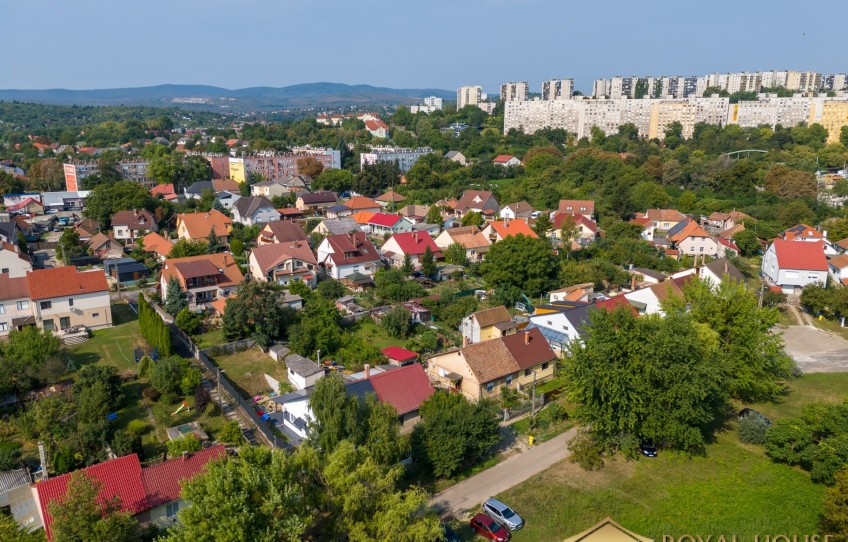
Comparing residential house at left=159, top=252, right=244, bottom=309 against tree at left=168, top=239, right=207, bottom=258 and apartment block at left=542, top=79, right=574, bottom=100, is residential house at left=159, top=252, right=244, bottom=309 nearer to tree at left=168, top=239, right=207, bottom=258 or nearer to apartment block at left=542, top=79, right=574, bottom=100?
tree at left=168, top=239, right=207, bottom=258

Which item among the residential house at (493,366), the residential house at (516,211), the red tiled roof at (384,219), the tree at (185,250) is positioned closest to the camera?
the residential house at (493,366)

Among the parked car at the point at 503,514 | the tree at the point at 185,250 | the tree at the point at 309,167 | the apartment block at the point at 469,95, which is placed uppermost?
the apartment block at the point at 469,95

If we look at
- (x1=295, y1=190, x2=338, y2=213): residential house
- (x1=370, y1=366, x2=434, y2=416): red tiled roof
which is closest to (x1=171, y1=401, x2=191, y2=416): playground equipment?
(x1=370, y1=366, x2=434, y2=416): red tiled roof

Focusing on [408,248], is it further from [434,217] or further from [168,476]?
[168,476]

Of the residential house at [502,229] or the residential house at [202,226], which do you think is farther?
the residential house at [502,229]

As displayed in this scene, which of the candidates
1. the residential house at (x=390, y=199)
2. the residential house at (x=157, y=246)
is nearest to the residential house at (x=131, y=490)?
the residential house at (x=157, y=246)

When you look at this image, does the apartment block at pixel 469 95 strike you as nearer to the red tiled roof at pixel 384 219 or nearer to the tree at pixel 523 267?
the red tiled roof at pixel 384 219

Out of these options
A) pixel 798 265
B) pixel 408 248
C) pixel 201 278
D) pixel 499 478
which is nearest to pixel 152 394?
pixel 201 278
